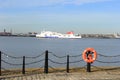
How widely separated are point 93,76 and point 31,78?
2841mm

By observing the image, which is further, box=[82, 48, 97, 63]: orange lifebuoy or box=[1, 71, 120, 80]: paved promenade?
box=[82, 48, 97, 63]: orange lifebuoy

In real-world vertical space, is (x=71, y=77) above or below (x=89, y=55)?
below

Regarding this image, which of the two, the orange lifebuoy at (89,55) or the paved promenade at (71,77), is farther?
the orange lifebuoy at (89,55)

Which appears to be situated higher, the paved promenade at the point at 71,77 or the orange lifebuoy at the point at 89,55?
the orange lifebuoy at the point at 89,55

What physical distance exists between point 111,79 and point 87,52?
356 centimetres

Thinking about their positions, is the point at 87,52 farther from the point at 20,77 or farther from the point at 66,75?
the point at 20,77

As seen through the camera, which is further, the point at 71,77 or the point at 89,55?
the point at 89,55

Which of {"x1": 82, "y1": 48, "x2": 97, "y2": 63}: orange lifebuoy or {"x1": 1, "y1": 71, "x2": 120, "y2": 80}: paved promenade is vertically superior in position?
{"x1": 82, "y1": 48, "x2": 97, "y2": 63}: orange lifebuoy

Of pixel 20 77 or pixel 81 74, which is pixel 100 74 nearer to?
pixel 81 74

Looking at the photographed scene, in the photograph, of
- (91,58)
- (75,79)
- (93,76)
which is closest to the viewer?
(75,79)

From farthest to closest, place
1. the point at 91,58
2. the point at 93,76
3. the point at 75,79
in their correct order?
the point at 91,58, the point at 93,76, the point at 75,79

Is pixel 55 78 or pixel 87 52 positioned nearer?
pixel 55 78

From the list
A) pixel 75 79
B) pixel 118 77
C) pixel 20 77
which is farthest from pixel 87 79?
pixel 20 77

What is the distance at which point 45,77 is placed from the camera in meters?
16.1
